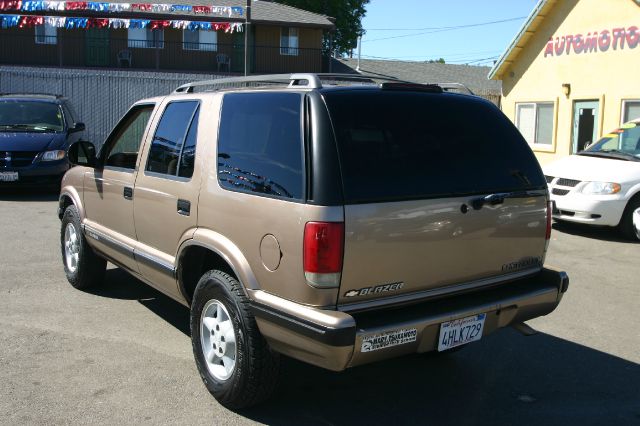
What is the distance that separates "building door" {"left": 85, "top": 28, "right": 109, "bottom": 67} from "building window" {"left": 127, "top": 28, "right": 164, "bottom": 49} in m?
1.13

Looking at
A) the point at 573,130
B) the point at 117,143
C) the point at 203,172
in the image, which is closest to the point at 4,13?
the point at 573,130

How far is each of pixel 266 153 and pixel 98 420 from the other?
180 cm

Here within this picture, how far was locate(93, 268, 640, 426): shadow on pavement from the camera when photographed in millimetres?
3859

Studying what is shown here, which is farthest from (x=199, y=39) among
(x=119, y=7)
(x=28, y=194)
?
(x=28, y=194)

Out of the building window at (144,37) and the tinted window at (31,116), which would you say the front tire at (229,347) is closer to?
the tinted window at (31,116)

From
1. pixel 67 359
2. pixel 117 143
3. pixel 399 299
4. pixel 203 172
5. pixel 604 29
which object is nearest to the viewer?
pixel 399 299

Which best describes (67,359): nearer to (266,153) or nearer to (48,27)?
(266,153)

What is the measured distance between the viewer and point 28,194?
1298 cm

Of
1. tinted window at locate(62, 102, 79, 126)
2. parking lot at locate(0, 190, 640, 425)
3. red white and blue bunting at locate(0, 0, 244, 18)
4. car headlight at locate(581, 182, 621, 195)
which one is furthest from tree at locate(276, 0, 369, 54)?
parking lot at locate(0, 190, 640, 425)

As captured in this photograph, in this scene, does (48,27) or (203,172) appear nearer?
(203,172)

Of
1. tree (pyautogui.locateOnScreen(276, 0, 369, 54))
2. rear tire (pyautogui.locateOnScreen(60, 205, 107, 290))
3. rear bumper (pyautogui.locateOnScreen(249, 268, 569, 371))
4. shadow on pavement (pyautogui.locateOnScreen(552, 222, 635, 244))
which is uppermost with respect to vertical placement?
tree (pyautogui.locateOnScreen(276, 0, 369, 54))

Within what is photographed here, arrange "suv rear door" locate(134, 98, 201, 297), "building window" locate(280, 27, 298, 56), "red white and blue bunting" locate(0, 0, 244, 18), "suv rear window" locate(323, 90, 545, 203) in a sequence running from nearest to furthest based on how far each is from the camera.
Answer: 1. "suv rear window" locate(323, 90, 545, 203)
2. "suv rear door" locate(134, 98, 201, 297)
3. "red white and blue bunting" locate(0, 0, 244, 18)
4. "building window" locate(280, 27, 298, 56)

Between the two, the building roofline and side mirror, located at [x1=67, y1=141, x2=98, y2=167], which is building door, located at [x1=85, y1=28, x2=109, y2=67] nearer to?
the building roofline

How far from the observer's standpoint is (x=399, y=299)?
3.49 meters
